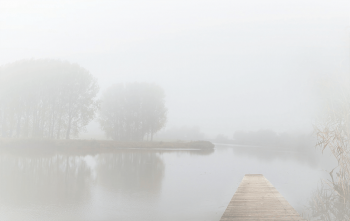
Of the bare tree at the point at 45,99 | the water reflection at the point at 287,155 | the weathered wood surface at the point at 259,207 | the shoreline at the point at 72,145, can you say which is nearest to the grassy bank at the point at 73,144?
the shoreline at the point at 72,145

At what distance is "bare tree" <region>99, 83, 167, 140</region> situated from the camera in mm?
37906

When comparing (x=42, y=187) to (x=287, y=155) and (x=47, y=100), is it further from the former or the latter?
(x=287, y=155)

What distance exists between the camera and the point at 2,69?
100 ft

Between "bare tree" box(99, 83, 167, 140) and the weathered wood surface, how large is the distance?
30887mm

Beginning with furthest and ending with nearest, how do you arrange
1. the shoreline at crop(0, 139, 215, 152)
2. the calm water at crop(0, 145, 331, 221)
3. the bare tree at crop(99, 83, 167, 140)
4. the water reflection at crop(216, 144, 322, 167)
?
the bare tree at crop(99, 83, 167, 140)
the water reflection at crop(216, 144, 322, 167)
the shoreline at crop(0, 139, 215, 152)
the calm water at crop(0, 145, 331, 221)

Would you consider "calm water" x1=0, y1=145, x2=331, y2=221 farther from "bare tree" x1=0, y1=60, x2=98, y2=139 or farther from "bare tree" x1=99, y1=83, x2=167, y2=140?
"bare tree" x1=99, y1=83, x2=167, y2=140

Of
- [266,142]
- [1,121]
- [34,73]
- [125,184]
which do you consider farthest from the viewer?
[266,142]

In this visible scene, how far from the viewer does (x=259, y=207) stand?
623 cm

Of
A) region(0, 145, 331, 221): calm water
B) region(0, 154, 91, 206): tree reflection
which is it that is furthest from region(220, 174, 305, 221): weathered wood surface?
region(0, 154, 91, 206): tree reflection

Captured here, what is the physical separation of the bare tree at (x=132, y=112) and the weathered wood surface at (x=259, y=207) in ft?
101

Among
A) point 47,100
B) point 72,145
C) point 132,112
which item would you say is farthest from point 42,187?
point 132,112

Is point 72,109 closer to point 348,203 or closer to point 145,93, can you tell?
point 145,93

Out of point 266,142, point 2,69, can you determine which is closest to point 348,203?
point 2,69

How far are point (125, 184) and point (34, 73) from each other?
2741 centimetres
